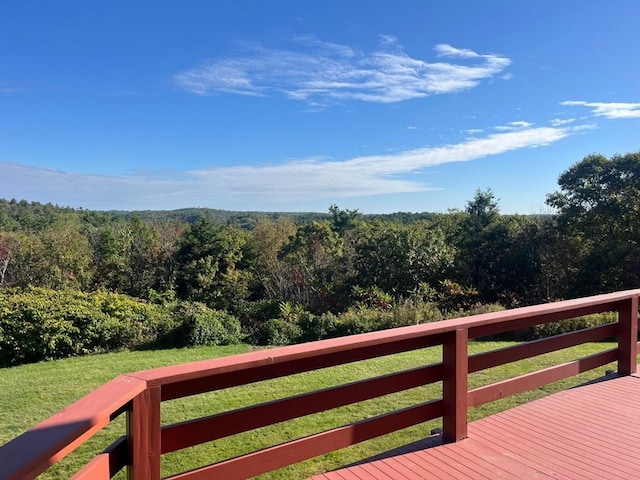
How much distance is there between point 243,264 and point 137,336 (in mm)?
18094

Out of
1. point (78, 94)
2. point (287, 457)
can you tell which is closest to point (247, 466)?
point (287, 457)

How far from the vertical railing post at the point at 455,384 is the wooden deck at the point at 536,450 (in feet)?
0.29

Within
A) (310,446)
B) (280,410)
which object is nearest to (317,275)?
(310,446)

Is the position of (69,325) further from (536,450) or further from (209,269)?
(209,269)

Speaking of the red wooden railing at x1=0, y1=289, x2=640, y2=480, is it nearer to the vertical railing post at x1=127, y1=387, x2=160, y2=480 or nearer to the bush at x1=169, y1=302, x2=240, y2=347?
the vertical railing post at x1=127, y1=387, x2=160, y2=480

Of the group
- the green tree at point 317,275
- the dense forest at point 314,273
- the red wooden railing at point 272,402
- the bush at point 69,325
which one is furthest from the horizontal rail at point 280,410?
the green tree at point 317,275

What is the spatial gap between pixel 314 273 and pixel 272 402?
17.2m

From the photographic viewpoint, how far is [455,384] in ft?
8.79

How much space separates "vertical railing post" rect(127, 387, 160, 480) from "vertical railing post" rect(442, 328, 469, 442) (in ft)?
5.59

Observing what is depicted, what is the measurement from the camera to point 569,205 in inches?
660

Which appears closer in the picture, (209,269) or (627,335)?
(627,335)

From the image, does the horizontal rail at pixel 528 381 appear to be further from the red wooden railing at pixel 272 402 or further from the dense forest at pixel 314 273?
the dense forest at pixel 314 273

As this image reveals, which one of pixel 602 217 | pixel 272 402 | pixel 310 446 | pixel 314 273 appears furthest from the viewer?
pixel 314 273

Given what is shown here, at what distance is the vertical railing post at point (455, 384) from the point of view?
2.65 meters
